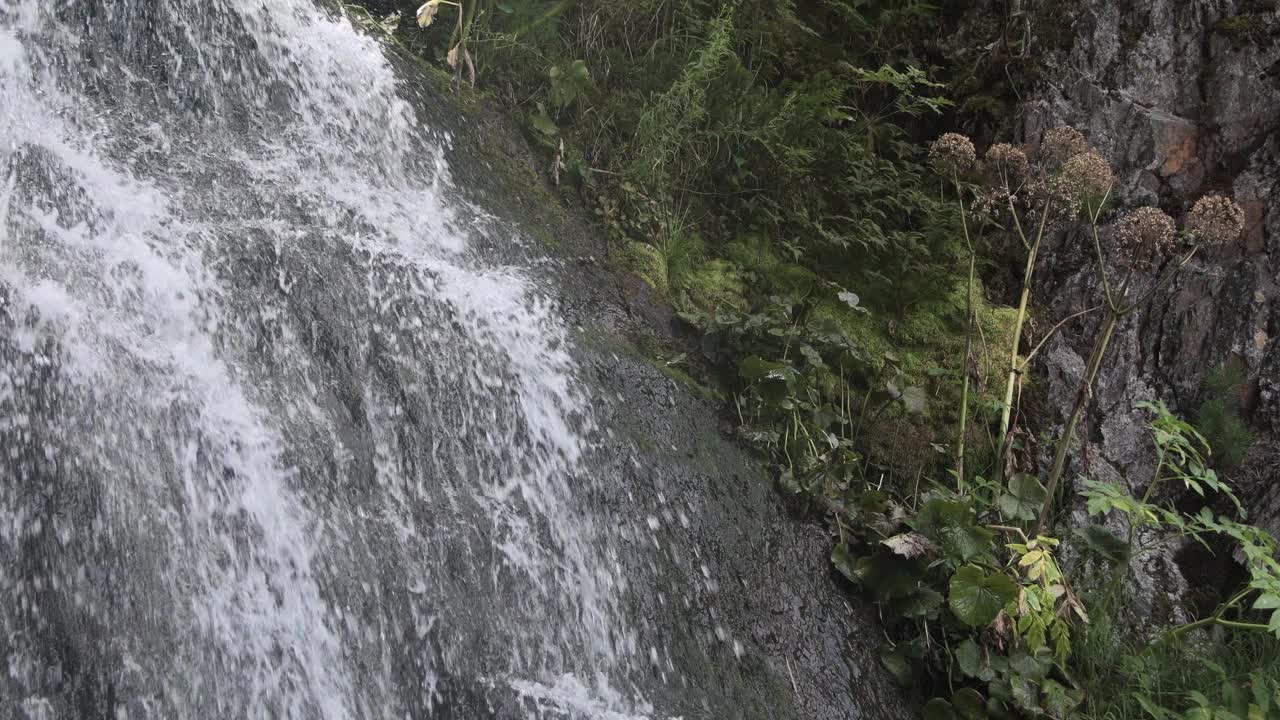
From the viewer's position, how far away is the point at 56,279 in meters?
2.64

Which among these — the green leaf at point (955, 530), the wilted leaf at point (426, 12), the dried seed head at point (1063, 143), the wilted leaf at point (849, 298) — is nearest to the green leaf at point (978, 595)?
the green leaf at point (955, 530)

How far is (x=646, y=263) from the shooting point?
4.16 m

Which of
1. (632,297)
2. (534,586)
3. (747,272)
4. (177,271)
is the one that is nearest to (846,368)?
(747,272)

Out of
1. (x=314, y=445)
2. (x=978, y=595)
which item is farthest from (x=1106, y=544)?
(x=314, y=445)

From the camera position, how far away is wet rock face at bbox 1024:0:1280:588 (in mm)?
4379

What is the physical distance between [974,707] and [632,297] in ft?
6.85

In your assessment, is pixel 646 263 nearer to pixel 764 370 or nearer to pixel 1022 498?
pixel 764 370

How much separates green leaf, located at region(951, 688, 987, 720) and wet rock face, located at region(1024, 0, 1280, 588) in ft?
5.21

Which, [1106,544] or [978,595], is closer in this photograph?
[978,595]

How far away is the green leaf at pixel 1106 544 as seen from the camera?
11.0ft

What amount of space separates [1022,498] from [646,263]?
1.88 meters

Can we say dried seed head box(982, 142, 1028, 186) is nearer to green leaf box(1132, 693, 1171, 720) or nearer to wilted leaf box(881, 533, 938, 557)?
wilted leaf box(881, 533, 938, 557)

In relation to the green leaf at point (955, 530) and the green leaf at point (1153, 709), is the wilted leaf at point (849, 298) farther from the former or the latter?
the green leaf at point (1153, 709)

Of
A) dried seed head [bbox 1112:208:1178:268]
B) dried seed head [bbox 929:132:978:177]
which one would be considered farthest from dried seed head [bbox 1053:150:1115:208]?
dried seed head [bbox 929:132:978:177]
